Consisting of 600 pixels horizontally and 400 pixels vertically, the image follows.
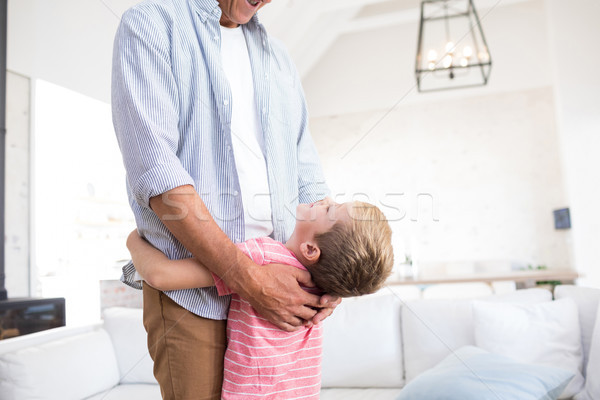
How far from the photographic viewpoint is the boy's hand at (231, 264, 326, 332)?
2.49 feet

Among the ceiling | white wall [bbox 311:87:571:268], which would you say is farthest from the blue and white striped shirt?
white wall [bbox 311:87:571:268]

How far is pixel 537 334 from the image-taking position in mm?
1851

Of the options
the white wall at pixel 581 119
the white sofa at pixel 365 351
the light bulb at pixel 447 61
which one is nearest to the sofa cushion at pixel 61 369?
the white sofa at pixel 365 351

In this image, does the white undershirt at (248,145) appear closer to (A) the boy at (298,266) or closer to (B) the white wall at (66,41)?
(A) the boy at (298,266)

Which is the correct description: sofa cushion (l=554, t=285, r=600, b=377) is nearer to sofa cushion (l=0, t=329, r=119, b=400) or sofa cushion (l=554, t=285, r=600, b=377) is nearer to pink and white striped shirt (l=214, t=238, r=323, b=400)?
pink and white striped shirt (l=214, t=238, r=323, b=400)

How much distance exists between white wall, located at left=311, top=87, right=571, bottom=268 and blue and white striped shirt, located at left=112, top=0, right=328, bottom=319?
15.8ft

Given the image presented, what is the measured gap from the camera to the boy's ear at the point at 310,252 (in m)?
0.91

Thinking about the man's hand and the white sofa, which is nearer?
the man's hand

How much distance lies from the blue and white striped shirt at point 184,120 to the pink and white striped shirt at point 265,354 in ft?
0.14

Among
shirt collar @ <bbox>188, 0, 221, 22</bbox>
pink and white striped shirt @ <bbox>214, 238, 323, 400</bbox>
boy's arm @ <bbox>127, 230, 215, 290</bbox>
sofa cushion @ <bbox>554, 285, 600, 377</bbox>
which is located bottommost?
sofa cushion @ <bbox>554, 285, 600, 377</bbox>

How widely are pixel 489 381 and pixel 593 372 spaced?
0.49 m

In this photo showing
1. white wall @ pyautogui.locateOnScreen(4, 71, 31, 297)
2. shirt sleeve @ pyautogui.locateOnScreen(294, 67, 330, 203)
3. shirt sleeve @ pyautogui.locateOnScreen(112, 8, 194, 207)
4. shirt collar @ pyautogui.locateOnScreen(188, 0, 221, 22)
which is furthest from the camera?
white wall @ pyautogui.locateOnScreen(4, 71, 31, 297)

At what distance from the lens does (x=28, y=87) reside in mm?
2719

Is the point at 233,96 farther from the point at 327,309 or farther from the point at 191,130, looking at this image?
the point at 327,309
